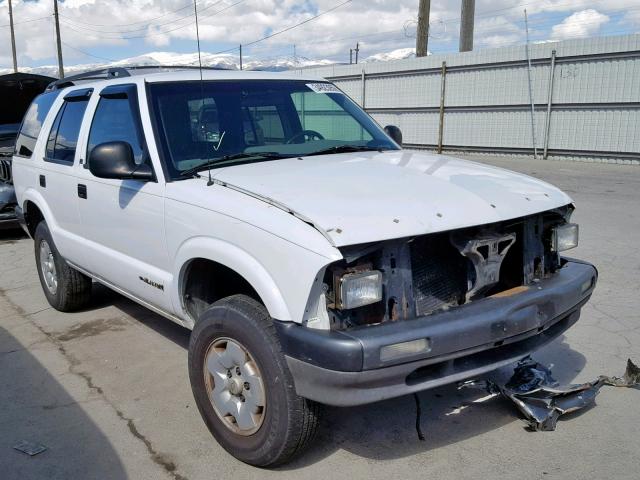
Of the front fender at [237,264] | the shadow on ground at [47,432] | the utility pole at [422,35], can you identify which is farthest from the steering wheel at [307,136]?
the utility pole at [422,35]

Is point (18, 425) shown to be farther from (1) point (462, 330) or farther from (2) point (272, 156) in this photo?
(1) point (462, 330)

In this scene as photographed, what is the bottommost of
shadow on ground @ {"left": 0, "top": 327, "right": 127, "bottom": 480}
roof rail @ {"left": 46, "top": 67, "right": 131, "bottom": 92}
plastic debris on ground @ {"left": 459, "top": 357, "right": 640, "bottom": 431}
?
shadow on ground @ {"left": 0, "top": 327, "right": 127, "bottom": 480}

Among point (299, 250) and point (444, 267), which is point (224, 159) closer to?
point (299, 250)

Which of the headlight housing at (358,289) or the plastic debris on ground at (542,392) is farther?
the plastic debris on ground at (542,392)

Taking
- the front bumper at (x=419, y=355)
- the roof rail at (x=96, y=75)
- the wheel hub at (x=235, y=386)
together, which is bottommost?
the wheel hub at (x=235, y=386)

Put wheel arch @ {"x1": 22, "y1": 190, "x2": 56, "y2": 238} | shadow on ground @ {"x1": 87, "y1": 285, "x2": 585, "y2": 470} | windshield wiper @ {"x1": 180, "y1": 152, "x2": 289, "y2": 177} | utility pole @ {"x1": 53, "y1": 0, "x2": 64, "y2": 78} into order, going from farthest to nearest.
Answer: utility pole @ {"x1": 53, "y1": 0, "x2": 64, "y2": 78}, wheel arch @ {"x1": 22, "y1": 190, "x2": 56, "y2": 238}, windshield wiper @ {"x1": 180, "y1": 152, "x2": 289, "y2": 177}, shadow on ground @ {"x1": 87, "y1": 285, "x2": 585, "y2": 470}

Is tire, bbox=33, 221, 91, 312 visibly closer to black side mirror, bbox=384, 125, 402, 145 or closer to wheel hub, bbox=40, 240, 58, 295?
wheel hub, bbox=40, 240, 58, 295

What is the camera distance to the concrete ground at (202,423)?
3096 millimetres

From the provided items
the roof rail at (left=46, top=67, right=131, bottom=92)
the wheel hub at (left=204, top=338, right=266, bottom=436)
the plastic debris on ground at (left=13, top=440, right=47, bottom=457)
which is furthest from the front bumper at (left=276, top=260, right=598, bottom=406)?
the roof rail at (left=46, top=67, right=131, bottom=92)

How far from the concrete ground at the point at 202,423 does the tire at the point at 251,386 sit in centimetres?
16

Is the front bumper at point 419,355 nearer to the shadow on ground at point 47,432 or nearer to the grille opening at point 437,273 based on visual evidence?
the grille opening at point 437,273

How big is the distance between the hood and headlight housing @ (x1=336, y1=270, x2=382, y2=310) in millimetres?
167

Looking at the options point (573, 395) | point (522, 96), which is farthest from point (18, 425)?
point (522, 96)

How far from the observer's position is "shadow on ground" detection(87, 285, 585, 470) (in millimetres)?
3254
